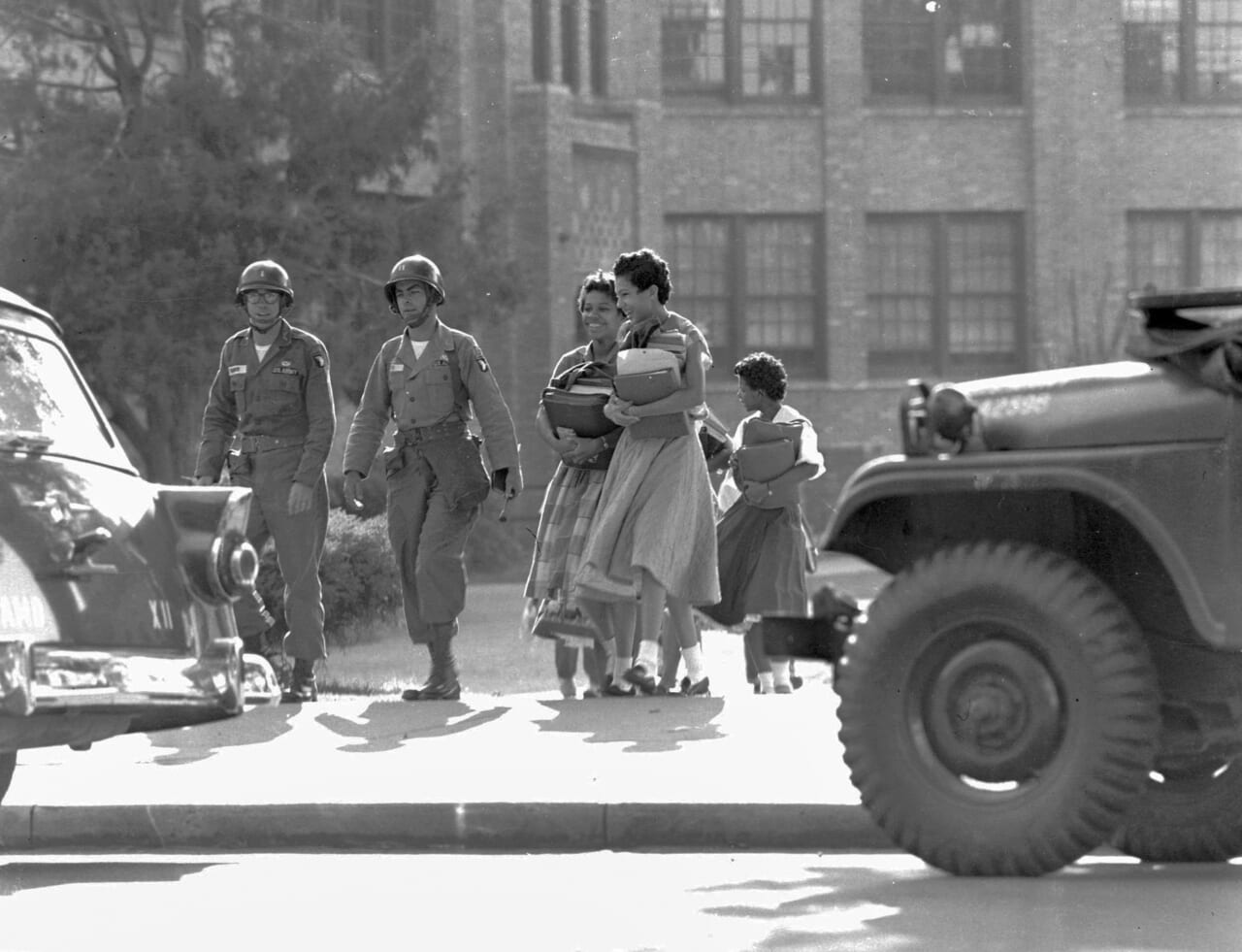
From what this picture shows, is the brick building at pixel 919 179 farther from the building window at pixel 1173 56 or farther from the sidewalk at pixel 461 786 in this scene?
the sidewalk at pixel 461 786

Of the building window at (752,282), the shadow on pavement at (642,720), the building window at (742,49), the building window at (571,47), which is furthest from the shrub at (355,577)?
the building window at (742,49)

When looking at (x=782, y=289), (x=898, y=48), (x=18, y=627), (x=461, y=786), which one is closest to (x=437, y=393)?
(x=461, y=786)

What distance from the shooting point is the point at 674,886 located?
6.95 metres

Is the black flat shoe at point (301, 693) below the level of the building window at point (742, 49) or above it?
below

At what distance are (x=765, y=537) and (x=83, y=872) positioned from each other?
5612 millimetres

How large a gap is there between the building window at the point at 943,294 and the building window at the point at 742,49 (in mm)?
2655

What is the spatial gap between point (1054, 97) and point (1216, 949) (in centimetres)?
3224

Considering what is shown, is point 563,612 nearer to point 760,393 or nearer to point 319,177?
point 760,393

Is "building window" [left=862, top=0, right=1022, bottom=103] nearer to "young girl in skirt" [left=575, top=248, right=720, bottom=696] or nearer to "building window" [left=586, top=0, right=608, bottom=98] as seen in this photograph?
"building window" [left=586, top=0, right=608, bottom=98]

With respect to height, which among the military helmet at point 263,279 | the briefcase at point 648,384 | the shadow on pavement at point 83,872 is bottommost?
the shadow on pavement at point 83,872

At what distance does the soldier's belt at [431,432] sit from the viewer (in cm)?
1149

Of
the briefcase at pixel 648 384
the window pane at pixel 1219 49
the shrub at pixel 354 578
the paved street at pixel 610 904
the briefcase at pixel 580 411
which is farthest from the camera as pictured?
the window pane at pixel 1219 49

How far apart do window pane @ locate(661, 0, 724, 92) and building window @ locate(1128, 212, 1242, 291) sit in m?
7.09

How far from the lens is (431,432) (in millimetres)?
11492
